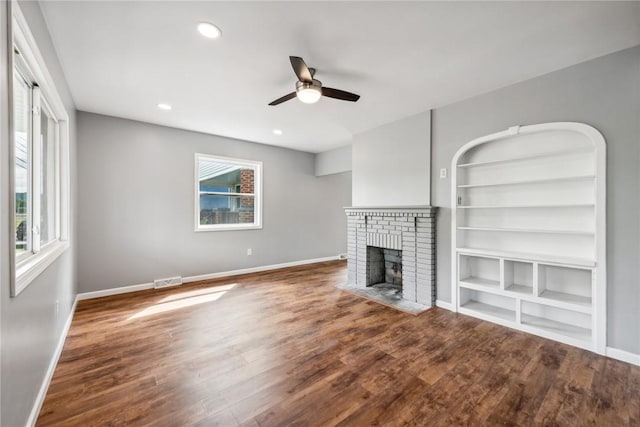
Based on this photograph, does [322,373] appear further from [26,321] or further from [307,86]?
[307,86]

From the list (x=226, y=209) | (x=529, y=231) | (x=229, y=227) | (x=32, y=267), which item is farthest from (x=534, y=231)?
(x=226, y=209)

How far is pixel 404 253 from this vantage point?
12.7 ft

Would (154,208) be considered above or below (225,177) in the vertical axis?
below

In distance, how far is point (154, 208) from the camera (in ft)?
14.1

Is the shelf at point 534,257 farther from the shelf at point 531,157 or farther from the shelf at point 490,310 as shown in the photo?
the shelf at point 531,157

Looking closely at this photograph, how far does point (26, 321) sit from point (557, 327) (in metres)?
4.24

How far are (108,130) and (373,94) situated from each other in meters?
3.75

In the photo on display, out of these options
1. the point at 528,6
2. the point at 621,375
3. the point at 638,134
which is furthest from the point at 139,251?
the point at 638,134

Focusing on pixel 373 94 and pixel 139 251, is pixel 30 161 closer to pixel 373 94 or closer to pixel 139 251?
pixel 139 251

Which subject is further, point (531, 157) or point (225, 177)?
point (225, 177)

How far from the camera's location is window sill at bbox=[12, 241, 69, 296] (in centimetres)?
139

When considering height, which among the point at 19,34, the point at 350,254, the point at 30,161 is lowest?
the point at 350,254

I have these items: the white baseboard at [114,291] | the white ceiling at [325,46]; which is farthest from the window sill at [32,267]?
the white baseboard at [114,291]

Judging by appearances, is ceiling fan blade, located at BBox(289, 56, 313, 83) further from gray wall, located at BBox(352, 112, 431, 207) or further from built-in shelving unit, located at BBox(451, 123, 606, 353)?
built-in shelving unit, located at BBox(451, 123, 606, 353)
